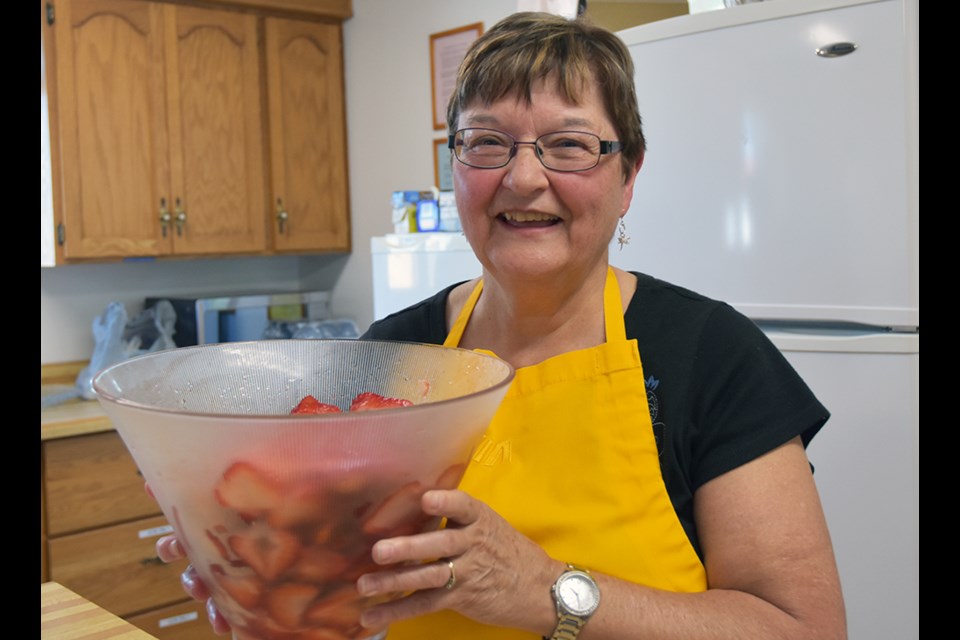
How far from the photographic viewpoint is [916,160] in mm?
1543

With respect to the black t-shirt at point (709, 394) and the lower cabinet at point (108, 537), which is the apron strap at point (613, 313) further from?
the lower cabinet at point (108, 537)

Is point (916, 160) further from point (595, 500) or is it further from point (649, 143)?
point (595, 500)

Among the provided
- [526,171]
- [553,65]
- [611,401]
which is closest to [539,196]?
[526,171]

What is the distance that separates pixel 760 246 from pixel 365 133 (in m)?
2.14

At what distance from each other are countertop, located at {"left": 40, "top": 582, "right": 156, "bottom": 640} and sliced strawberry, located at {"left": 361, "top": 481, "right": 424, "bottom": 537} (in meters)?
0.52

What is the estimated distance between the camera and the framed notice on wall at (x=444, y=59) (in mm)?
3043

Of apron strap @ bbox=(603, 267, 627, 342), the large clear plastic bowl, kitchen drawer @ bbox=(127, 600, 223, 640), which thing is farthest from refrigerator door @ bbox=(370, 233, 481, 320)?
the large clear plastic bowl

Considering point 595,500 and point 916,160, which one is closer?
point 595,500

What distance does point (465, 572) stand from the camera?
0.71 meters

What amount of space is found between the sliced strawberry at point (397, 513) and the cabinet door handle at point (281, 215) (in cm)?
284

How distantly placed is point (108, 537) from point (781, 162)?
82.6 inches

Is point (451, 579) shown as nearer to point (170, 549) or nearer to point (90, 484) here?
point (170, 549)

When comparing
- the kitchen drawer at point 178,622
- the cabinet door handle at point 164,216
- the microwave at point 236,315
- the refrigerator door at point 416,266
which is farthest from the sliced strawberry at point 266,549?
the cabinet door handle at point 164,216
